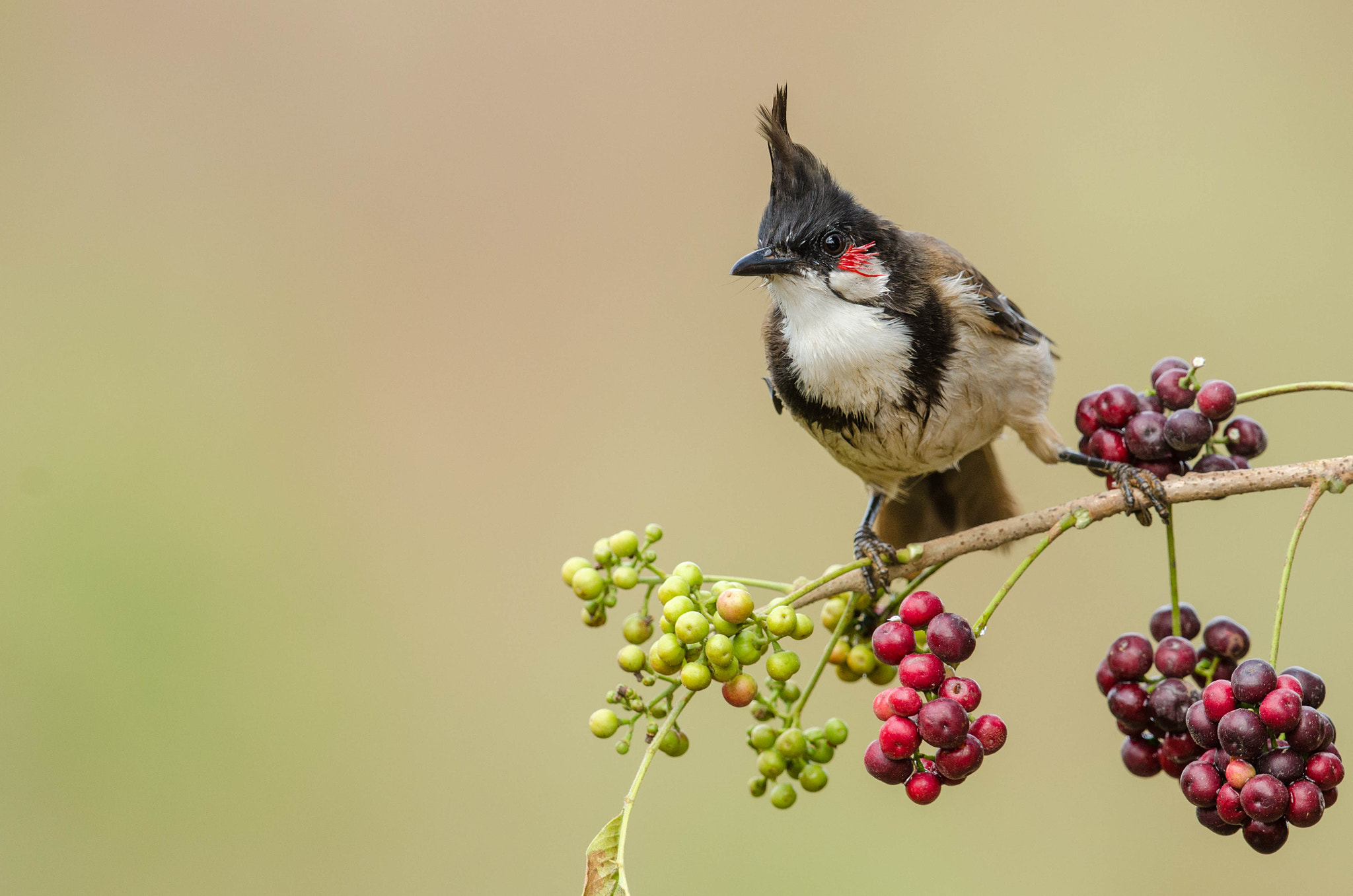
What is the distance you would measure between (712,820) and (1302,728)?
296 cm

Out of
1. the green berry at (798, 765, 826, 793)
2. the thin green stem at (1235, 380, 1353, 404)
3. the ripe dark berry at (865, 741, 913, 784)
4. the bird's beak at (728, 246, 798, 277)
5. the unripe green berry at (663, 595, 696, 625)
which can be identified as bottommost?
the green berry at (798, 765, 826, 793)

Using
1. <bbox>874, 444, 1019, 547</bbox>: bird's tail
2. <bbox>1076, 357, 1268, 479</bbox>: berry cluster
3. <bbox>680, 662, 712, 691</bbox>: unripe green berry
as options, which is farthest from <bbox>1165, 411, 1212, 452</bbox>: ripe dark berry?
<bbox>874, 444, 1019, 547</bbox>: bird's tail

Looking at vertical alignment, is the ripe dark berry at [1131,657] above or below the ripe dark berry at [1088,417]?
below

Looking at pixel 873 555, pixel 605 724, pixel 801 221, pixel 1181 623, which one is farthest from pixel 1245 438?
pixel 605 724

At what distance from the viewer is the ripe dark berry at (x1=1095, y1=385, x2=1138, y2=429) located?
2039mm

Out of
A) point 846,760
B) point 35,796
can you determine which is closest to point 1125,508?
point 846,760

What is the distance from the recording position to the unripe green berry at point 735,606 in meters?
1.52

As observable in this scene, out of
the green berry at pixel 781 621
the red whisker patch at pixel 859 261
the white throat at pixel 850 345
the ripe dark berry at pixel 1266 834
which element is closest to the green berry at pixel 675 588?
the green berry at pixel 781 621

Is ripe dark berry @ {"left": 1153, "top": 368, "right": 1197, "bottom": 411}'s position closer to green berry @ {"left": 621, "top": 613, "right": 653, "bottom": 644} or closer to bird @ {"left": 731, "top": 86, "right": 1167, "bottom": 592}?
bird @ {"left": 731, "top": 86, "right": 1167, "bottom": 592}

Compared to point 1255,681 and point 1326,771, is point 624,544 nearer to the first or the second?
point 1255,681

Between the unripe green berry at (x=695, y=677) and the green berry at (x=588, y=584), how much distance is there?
0.99 ft

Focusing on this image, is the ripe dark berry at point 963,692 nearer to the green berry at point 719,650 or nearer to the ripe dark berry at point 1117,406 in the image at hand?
the green berry at point 719,650

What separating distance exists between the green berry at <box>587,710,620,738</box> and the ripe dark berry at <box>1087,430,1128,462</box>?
3.49 ft

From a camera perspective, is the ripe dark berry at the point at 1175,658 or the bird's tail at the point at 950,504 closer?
the ripe dark berry at the point at 1175,658
